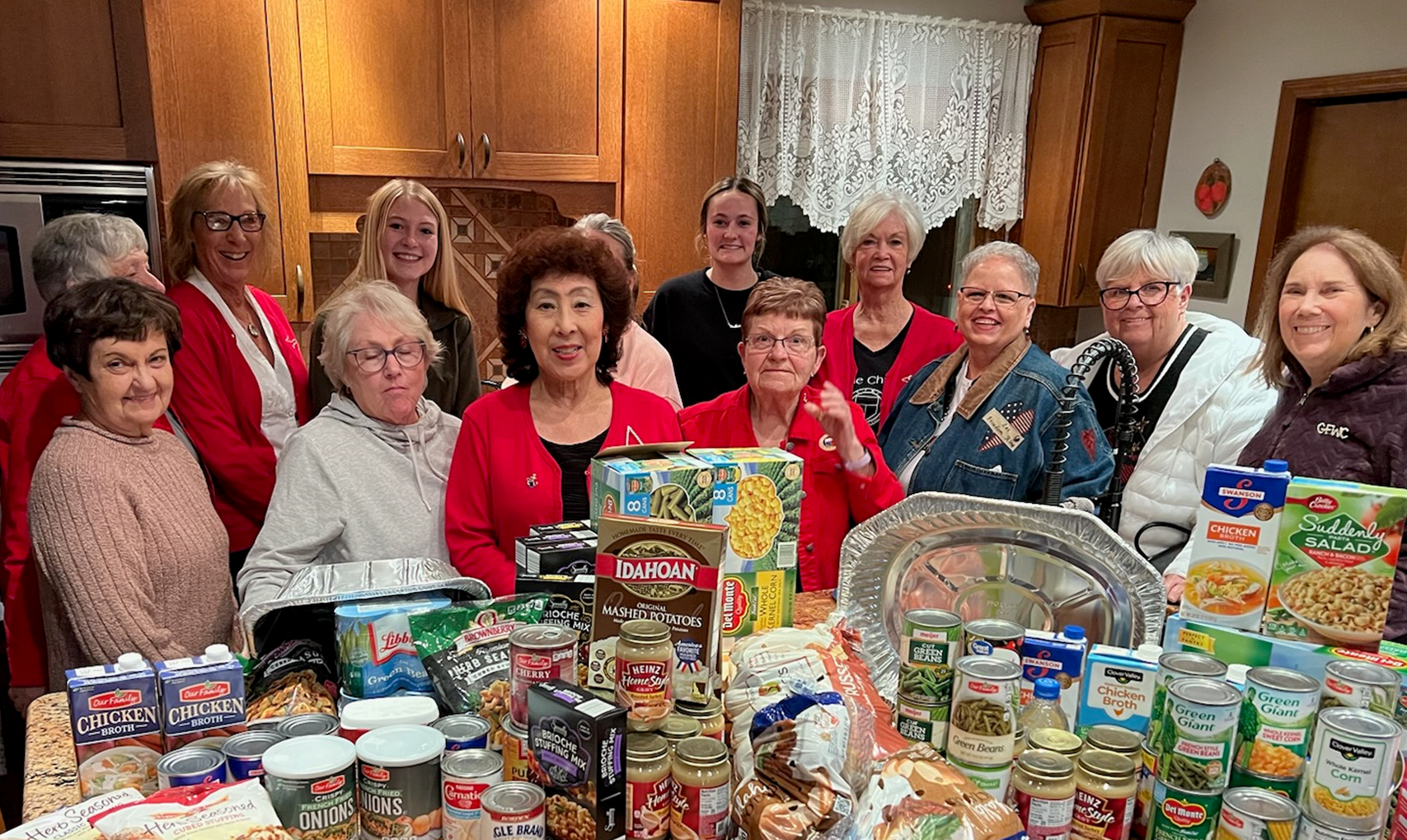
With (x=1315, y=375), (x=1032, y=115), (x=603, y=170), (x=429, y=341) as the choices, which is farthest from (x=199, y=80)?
(x=1032, y=115)

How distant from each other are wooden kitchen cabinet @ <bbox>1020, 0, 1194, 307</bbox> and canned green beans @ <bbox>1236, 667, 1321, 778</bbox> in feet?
12.7

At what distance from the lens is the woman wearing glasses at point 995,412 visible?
6.32ft

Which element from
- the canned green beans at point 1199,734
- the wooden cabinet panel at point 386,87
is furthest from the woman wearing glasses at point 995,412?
the wooden cabinet panel at point 386,87

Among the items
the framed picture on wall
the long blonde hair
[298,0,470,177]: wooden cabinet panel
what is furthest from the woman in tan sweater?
the framed picture on wall

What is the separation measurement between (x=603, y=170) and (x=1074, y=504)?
282 cm

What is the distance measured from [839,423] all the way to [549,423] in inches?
23.0

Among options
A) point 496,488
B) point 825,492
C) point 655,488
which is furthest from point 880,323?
point 655,488

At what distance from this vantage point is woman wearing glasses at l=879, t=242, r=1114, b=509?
75.9 inches

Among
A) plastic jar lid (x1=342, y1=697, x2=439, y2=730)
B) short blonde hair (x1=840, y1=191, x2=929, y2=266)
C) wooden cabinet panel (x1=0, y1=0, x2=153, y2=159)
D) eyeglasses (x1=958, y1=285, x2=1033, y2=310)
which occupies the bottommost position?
plastic jar lid (x1=342, y1=697, x2=439, y2=730)

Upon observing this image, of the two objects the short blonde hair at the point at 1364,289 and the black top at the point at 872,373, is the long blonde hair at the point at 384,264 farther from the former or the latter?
the short blonde hair at the point at 1364,289

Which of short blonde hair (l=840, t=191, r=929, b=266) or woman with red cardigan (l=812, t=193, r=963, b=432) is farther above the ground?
short blonde hair (l=840, t=191, r=929, b=266)

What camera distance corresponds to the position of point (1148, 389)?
230 centimetres

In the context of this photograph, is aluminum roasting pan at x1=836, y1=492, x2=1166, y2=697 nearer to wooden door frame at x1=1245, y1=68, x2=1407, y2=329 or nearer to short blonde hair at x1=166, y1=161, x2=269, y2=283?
short blonde hair at x1=166, y1=161, x2=269, y2=283

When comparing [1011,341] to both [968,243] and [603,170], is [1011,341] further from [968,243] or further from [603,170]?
[968,243]
